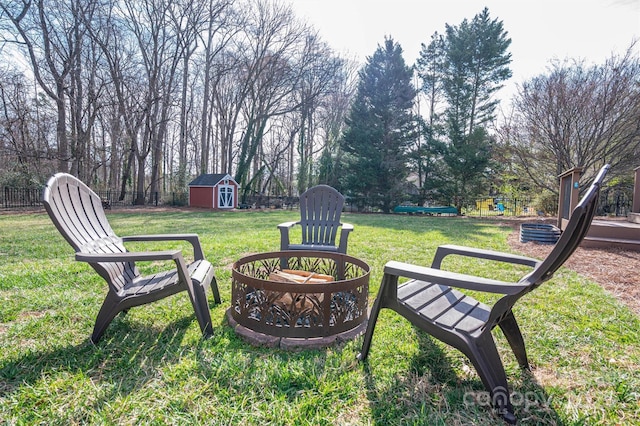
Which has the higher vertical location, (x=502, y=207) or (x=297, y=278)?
(x=502, y=207)

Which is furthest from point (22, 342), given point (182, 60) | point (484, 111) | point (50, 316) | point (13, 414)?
point (182, 60)

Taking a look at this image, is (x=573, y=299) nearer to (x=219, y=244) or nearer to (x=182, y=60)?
(x=219, y=244)

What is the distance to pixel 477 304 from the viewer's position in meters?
1.85

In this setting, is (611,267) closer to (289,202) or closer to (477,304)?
(477,304)

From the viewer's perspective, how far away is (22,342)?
1945mm

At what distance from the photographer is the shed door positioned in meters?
16.3

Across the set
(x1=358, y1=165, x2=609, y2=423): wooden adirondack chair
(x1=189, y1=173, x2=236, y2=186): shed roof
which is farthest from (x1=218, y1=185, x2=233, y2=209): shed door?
(x1=358, y1=165, x2=609, y2=423): wooden adirondack chair

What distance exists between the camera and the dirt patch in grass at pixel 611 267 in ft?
9.84

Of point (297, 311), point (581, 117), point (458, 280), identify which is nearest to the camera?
point (458, 280)

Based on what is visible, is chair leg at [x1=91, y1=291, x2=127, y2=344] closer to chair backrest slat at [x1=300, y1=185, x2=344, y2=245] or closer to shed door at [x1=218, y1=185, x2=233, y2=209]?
chair backrest slat at [x1=300, y1=185, x2=344, y2=245]

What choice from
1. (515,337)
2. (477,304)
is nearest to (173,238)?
(477,304)

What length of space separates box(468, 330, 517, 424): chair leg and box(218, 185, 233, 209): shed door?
15951mm

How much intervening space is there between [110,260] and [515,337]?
7.29 feet

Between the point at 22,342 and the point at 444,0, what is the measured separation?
5.72m
